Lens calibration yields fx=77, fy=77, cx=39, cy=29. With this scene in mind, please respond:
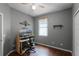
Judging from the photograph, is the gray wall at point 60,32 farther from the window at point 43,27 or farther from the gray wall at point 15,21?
the gray wall at point 15,21

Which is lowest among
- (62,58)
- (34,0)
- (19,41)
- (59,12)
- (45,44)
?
(45,44)

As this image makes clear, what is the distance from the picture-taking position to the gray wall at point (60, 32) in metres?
3.18

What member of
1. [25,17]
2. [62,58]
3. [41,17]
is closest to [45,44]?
[41,17]

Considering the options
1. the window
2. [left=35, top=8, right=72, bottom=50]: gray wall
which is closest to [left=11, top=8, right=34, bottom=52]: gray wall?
the window

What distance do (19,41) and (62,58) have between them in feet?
8.82

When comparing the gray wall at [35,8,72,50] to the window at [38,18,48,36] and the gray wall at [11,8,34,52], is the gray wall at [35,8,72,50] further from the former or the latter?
the gray wall at [11,8,34,52]

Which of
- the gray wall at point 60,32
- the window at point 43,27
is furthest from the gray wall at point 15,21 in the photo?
the gray wall at point 60,32

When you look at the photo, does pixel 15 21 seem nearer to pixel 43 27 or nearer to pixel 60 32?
pixel 43 27

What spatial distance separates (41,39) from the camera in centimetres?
456

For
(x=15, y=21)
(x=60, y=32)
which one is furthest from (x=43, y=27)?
(x=15, y=21)

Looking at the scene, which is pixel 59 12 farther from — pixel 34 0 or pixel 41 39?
pixel 34 0

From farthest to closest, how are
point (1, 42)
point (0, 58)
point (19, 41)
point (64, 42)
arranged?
point (64, 42), point (19, 41), point (1, 42), point (0, 58)

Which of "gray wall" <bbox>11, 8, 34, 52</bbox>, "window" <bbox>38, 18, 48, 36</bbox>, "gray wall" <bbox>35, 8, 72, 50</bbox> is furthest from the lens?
"window" <bbox>38, 18, 48, 36</bbox>

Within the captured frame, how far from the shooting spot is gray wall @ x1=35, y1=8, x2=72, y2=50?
3.18m
